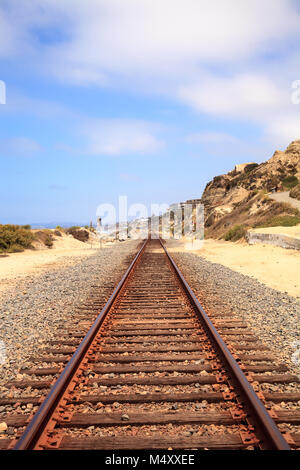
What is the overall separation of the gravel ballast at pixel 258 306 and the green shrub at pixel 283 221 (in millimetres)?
14730

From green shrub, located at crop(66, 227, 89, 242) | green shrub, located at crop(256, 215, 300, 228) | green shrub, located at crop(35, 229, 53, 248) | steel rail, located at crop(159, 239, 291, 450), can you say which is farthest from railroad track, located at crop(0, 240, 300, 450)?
green shrub, located at crop(66, 227, 89, 242)

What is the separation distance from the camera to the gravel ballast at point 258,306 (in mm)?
5277

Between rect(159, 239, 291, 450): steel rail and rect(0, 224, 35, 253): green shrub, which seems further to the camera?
rect(0, 224, 35, 253): green shrub

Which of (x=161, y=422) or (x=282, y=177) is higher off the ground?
(x=282, y=177)

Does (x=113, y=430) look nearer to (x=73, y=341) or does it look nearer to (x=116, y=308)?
(x=73, y=341)

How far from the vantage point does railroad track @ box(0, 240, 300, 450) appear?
2.86 m

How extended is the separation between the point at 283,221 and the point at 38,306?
2273 cm

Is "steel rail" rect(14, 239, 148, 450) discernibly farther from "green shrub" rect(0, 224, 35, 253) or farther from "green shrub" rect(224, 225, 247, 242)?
"green shrub" rect(224, 225, 247, 242)

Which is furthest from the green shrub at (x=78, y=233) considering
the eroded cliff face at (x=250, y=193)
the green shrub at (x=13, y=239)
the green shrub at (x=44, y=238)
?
the eroded cliff face at (x=250, y=193)

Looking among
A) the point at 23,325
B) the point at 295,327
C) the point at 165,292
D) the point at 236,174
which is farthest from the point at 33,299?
the point at 236,174

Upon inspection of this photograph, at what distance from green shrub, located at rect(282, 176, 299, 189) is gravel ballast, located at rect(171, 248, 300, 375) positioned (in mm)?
38187

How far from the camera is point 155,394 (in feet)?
11.9

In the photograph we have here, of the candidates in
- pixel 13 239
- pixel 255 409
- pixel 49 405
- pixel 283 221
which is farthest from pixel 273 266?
pixel 13 239

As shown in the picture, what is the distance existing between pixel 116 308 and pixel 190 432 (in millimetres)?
4504
